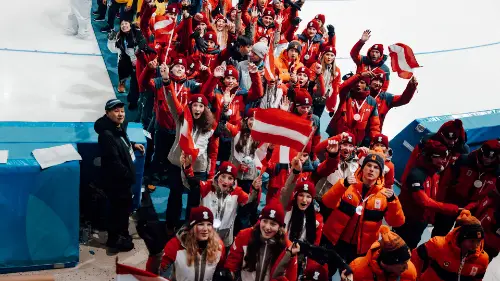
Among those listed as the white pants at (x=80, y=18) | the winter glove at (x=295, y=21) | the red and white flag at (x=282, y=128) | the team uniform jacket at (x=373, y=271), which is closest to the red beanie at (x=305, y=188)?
the red and white flag at (x=282, y=128)

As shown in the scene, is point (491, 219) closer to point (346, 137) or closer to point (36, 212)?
point (346, 137)

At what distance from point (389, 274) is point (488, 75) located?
10.9 metres

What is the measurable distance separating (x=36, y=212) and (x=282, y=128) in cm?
259

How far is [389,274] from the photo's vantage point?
4.68 metres

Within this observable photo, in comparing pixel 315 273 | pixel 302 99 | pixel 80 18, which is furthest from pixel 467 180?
pixel 80 18

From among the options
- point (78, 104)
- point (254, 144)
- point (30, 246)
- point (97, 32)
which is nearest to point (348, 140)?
point (254, 144)

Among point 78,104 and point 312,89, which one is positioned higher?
point 312,89

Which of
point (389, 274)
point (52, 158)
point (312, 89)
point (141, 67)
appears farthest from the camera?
point (312, 89)

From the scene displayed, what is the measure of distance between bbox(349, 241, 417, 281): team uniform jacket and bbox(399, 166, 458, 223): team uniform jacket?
1530 mm

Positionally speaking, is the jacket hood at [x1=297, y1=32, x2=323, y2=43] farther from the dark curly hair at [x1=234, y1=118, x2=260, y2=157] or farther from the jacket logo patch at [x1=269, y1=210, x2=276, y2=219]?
the jacket logo patch at [x1=269, y1=210, x2=276, y2=219]

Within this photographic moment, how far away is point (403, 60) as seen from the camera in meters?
8.57

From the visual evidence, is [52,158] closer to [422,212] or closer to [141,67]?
[141,67]

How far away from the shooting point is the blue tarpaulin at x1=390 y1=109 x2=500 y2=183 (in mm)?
8648

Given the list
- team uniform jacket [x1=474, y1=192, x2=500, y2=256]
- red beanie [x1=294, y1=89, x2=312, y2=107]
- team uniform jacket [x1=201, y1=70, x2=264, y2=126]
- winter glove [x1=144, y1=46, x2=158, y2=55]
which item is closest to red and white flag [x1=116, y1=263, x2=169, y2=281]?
team uniform jacket [x1=201, y1=70, x2=264, y2=126]
